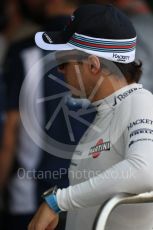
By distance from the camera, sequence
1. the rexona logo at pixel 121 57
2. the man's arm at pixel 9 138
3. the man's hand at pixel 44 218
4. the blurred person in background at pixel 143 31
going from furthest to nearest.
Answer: the blurred person in background at pixel 143 31 → the man's arm at pixel 9 138 → the rexona logo at pixel 121 57 → the man's hand at pixel 44 218

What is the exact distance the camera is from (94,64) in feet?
9.93

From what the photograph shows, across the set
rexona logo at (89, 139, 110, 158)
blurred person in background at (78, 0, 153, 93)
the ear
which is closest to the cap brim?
the ear

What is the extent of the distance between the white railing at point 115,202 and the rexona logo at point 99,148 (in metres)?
0.26

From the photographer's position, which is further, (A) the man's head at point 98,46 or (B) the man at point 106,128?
(A) the man's head at point 98,46

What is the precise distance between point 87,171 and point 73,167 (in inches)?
6.6

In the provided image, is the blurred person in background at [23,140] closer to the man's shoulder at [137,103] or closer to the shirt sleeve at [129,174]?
the man's shoulder at [137,103]

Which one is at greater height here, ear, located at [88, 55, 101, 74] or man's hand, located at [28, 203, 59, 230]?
ear, located at [88, 55, 101, 74]

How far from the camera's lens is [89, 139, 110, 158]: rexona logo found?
2.94 meters

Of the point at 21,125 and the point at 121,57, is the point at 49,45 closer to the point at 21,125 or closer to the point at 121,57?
the point at 121,57

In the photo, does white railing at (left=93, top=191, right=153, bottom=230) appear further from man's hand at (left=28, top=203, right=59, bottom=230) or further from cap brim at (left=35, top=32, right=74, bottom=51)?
cap brim at (left=35, top=32, right=74, bottom=51)

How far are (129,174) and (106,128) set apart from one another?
0.34 meters

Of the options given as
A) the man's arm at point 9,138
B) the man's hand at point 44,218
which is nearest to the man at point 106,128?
the man's hand at point 44,218

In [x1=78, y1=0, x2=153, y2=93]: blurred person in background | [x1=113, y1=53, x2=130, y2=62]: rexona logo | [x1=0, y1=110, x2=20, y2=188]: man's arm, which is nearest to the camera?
[x1=113, y1=53, x2=130, y2=62]: rexona logo

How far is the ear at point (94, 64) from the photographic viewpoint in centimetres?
302
